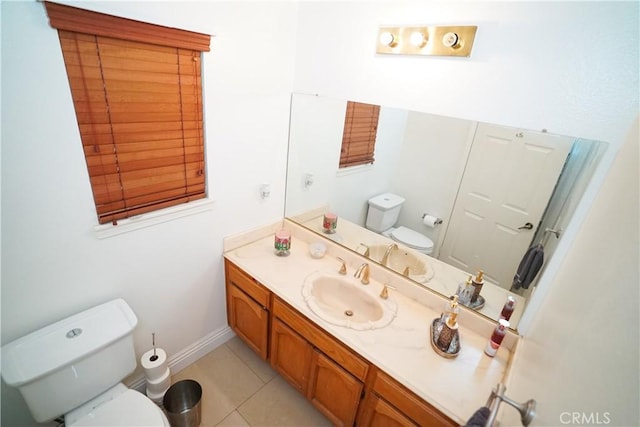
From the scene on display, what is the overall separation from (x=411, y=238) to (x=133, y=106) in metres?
1.49

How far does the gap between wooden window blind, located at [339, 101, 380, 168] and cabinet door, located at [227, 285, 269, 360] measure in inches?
39.8

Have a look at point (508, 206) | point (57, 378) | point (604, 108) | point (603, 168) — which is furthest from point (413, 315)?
point (57, 378)

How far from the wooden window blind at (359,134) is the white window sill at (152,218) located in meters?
0.86

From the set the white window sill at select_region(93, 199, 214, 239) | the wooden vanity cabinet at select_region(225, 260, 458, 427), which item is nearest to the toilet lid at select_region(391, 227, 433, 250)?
the wooden vanity cabinet at select_region(225, 260, 458, 427)

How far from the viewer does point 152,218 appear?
4.75 ft

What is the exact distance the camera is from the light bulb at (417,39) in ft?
4.17

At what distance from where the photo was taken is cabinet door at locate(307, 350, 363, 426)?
1397 mm

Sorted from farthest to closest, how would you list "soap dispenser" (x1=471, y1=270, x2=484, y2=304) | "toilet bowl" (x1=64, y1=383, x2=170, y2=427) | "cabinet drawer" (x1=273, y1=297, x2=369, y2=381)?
"soap dispenser" (x1=471, y1=270, x2=484, y2=304) < "cabinet drawer" (x1=273, y1=297, x2=369, y2=381) < "toilet bowl" (x1=64, y1=383, x2=170, y2=427)

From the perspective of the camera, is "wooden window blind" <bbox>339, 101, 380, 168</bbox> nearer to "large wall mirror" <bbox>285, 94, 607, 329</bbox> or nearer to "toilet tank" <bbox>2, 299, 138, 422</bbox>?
"large wall mirror" <bbox>285, 94, 607, 329</bbox>

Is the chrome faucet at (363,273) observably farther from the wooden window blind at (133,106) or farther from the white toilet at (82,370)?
the white toilet at (82,370)

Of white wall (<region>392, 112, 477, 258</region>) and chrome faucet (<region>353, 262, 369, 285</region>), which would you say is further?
chrome faucet (<region>353, 262, 369, 285</region>)

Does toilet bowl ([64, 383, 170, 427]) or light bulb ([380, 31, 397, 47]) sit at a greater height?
light bulb ([380, 31, 397, 47])

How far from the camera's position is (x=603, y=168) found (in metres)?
1.04
